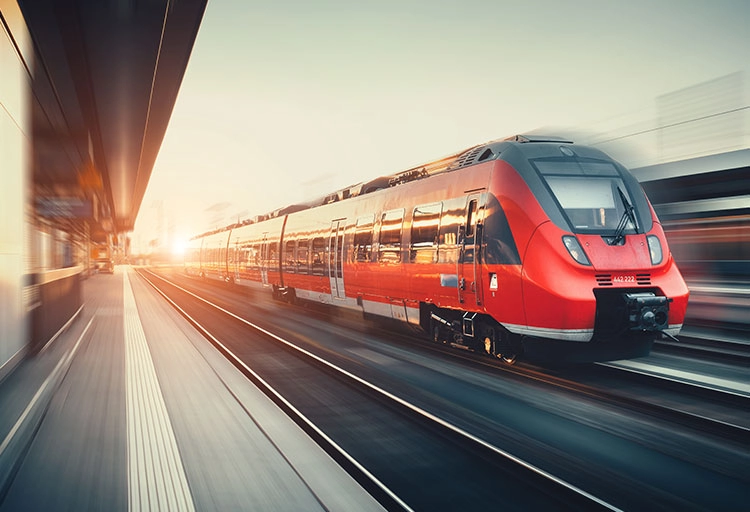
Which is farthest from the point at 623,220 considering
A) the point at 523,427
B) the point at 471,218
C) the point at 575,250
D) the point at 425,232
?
the point at 523,427

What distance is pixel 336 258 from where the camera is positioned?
14.2 metres

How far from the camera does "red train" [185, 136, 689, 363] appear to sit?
23.0 ft

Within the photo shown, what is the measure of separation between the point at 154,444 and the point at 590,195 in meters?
5.95

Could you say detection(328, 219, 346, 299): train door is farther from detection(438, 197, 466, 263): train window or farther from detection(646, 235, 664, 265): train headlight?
detection(646, 235, 664, 265): train headlight

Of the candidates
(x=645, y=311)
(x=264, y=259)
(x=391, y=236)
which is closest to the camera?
(x=645, y=311)

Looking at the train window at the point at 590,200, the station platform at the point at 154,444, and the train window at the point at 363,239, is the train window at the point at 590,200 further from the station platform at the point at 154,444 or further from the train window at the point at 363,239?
the train window at the point at 363,239

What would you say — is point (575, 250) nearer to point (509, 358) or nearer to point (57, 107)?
point (509, 358)

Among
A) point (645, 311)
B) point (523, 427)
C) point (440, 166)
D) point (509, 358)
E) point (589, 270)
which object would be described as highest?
point (440, 166)

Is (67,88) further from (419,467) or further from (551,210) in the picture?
(419,467)

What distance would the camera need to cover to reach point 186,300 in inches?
887

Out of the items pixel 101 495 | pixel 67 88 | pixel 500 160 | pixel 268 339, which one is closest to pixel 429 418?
pixel 101 495

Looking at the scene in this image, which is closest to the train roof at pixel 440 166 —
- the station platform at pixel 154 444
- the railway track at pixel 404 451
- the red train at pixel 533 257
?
the red train at pixel 533 257

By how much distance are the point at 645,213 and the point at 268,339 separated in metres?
7.18

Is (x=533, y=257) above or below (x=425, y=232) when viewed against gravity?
below
